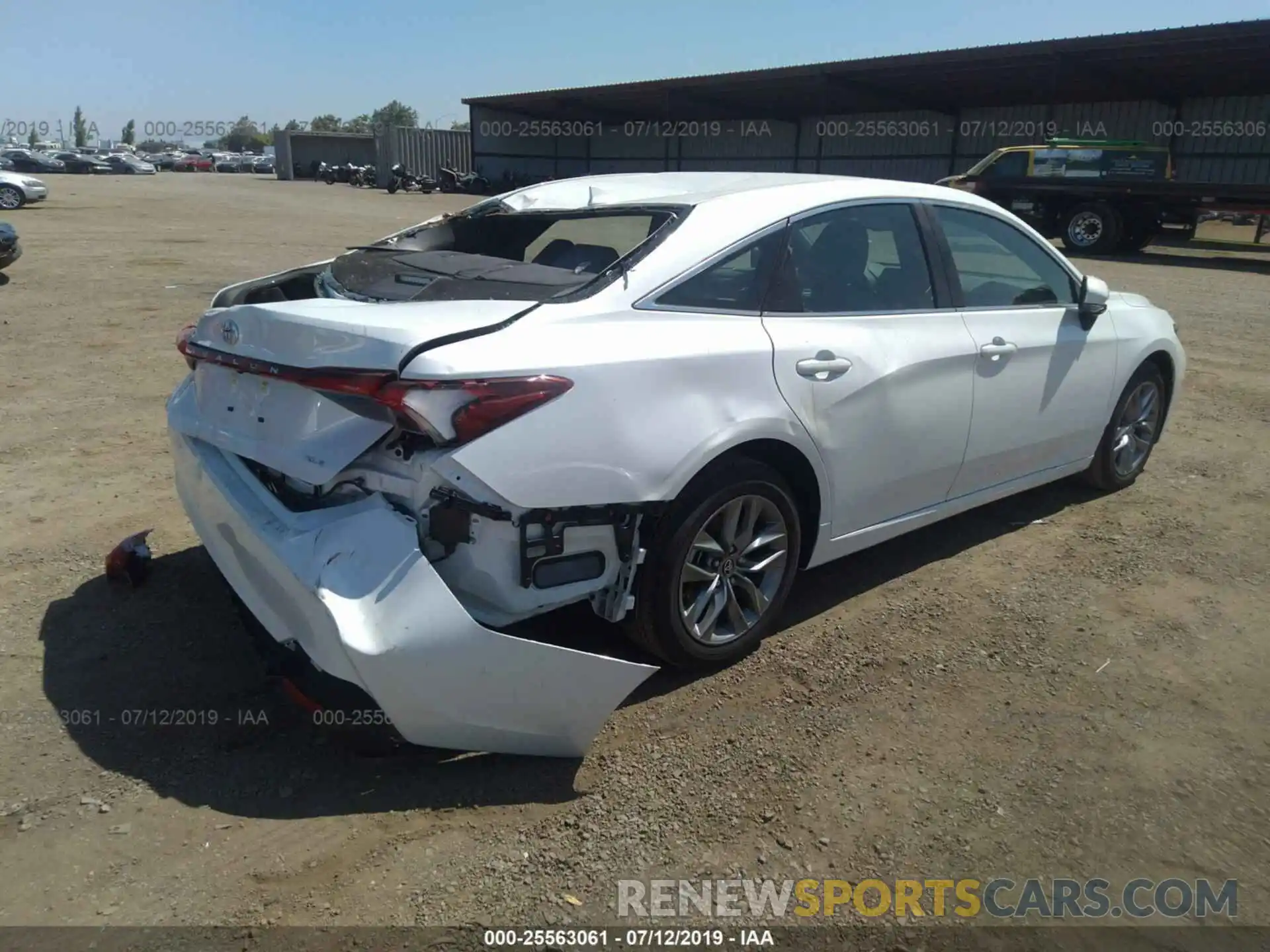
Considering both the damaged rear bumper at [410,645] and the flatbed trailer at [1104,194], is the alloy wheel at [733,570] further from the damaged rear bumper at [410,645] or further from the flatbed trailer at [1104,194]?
the flatbed trailer at [1104,194]

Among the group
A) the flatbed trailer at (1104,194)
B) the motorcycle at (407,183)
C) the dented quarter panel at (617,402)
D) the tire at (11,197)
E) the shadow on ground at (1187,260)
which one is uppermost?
the motorcycle at (407,183)

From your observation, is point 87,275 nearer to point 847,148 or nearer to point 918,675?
point 918,675

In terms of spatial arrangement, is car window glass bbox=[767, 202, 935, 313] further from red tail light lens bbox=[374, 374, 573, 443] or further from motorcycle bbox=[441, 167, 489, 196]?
motorcycle bbox=[441, 167, 489, 196]

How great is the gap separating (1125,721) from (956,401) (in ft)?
4.48

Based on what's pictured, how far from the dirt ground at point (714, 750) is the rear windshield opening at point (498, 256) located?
1.26m

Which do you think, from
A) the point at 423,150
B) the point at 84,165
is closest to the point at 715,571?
the point at 423,150

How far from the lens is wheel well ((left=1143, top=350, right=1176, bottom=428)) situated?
206 inches

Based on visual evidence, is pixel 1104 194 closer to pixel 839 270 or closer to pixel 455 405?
pixel 839 270

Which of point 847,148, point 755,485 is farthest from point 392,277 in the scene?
point 847,148

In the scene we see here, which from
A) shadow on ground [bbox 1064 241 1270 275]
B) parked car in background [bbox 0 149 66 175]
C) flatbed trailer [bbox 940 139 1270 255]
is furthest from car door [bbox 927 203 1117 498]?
parked car in background [bbox 0 149 66 175]

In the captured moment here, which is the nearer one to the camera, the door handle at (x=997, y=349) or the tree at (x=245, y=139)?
the door handle at (x=997, y=349)

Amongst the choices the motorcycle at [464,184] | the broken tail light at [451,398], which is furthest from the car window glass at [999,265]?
the motorcycle at [464,184]

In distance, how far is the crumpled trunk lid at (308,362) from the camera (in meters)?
2.66

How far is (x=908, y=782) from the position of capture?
287 centimetres
